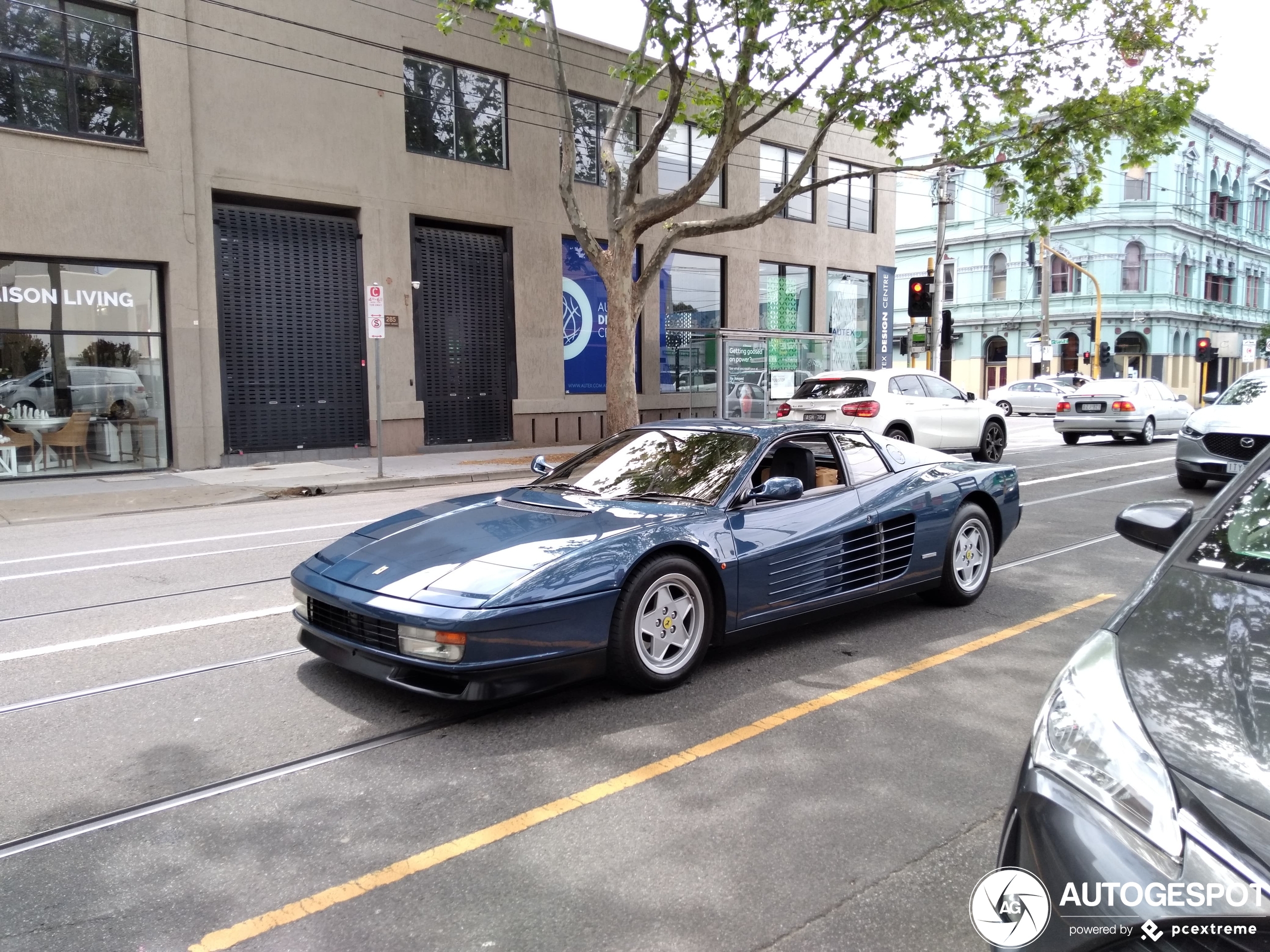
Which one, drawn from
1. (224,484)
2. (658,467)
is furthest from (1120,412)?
(658,467)

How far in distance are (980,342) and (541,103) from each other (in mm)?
37366

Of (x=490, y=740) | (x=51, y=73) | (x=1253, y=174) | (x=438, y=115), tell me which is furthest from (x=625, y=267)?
(x=1253, y=174)

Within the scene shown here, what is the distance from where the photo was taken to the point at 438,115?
1992cm

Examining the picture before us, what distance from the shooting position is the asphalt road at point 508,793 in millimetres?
2748

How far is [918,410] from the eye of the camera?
50.0ft

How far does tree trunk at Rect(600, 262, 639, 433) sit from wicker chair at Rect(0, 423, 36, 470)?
9.54 meters

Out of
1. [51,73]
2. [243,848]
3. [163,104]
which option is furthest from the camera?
[163,104]

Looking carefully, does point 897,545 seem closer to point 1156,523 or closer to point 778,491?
point 778,491

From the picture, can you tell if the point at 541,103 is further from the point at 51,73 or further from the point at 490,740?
the point at 490,740

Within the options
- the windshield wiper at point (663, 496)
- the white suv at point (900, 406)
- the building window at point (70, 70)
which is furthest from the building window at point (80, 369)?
the windshield wiper at point (663, 496)

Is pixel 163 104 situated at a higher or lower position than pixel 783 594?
higher

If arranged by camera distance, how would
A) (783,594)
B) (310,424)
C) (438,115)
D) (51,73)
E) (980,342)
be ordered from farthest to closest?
(980,342) → (438,115) → (310,424) → (51,73) → (783,594)

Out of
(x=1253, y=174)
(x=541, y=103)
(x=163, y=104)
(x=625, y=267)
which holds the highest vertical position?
(x=1253, y=174)

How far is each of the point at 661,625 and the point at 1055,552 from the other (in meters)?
5.21
